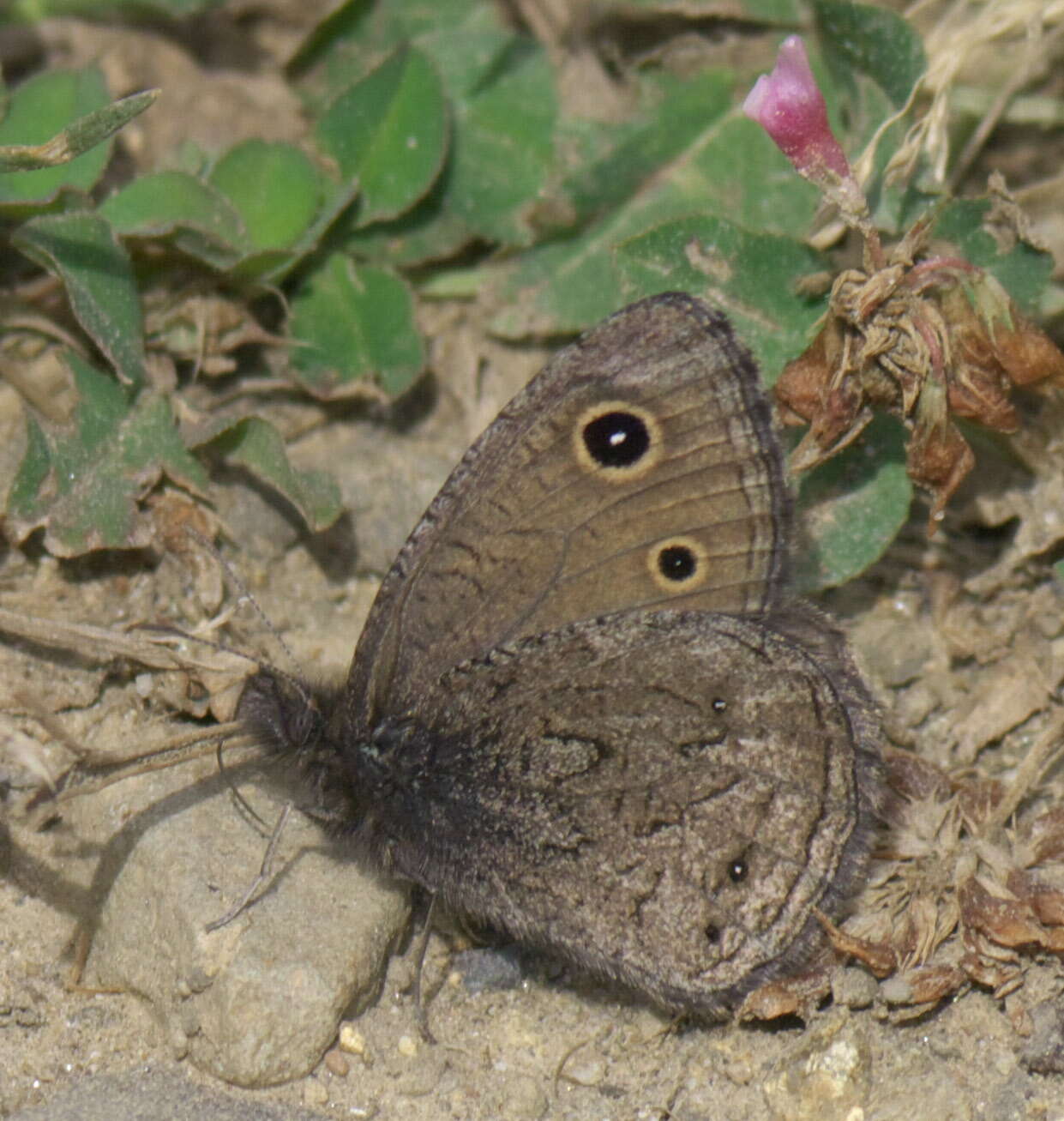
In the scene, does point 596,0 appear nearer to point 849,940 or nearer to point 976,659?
point 976,659

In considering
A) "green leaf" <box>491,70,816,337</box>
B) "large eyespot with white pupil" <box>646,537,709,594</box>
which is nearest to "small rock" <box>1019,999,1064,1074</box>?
"large eyespot with white pupil" <box>646,537,709,594</box>

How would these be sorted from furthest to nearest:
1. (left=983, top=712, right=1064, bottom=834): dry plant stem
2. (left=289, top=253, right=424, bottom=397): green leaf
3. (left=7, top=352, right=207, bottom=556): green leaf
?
(left=289, top=253, right=424, bottom=397): green leaf → (left=7, top=352, right=207, bottom=556): green leaf → (left=983, top=712, right=1064, bottom=834): dry plant stem

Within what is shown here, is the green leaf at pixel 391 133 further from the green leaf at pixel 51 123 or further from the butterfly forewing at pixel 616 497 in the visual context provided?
the butterfly forewing at pixel 616 497

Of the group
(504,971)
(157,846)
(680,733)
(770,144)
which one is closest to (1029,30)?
(770,144)

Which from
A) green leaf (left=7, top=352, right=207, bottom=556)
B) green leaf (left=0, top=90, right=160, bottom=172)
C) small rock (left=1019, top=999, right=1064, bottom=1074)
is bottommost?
small rock (left=1019, top=999, right=1064, bottom=1074)

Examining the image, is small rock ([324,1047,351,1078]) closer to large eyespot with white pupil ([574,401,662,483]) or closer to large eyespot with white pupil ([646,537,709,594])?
large eyespot with white pupil ([646,537,709,594])

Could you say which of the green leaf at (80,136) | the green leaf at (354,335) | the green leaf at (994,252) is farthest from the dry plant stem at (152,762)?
the green leaf at (994,252)
